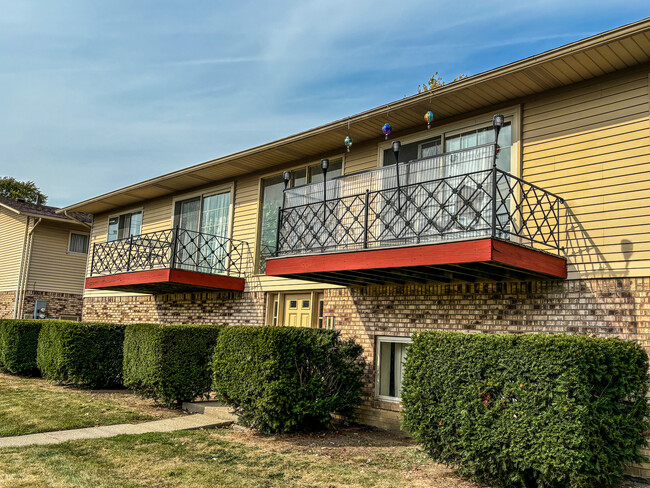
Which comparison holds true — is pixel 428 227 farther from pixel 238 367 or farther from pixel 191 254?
pixel 191 254

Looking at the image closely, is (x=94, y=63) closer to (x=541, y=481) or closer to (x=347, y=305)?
(x=347, y=305)

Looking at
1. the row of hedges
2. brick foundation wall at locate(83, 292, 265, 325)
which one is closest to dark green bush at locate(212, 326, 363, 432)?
the row of hedges

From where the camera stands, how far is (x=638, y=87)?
298 inches

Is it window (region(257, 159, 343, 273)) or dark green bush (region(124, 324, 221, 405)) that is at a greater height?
window (region(257, 159, 343, 273))

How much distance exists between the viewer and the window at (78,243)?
2394 cm

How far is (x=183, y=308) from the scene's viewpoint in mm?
14641

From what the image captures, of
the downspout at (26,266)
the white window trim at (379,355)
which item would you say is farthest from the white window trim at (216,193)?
the downspout at (26,266)

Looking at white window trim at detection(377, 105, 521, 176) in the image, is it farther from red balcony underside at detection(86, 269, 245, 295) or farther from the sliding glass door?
the sliding glass door

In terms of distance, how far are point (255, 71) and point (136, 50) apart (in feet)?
11.0

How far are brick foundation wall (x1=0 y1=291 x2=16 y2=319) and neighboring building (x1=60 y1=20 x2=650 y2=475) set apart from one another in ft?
50.9

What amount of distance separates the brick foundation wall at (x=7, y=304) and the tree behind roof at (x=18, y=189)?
1796cm

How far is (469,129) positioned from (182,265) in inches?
317

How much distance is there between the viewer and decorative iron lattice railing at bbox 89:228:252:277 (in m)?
13.3

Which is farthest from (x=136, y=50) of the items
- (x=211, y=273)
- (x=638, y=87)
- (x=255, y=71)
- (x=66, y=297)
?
(x=66, y=297)
